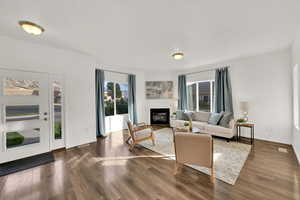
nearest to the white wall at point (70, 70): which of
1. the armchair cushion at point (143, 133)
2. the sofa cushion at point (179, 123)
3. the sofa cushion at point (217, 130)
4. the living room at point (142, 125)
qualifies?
the living room at point (142, 125)

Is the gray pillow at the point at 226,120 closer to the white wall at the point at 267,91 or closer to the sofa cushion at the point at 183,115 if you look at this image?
the white wall at the point at 267,91

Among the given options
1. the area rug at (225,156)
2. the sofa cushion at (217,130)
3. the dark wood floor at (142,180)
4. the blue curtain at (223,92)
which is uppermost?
the blue curtain at (223,92)

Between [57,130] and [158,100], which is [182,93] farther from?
[57,130]

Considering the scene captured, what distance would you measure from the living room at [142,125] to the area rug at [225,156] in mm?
27

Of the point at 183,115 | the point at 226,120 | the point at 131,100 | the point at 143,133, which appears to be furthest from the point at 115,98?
the point at 226,120

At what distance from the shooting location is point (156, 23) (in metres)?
2.25

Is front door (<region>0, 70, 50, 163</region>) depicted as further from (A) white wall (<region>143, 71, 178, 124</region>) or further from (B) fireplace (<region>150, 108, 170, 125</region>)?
(B) fireplace (<region>150, 108, 170, 125</region>)

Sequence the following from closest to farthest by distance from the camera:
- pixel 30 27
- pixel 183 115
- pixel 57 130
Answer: pixel 30 27
pixel 57 130
pixel 183 115

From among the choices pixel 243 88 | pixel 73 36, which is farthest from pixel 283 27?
pixel 73 36

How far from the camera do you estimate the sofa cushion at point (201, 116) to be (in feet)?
16.3

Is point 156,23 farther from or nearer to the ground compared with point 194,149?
farther from the ground

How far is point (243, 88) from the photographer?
4344 mm

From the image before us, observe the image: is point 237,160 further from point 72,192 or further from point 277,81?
point 72,192

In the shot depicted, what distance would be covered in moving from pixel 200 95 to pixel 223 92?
111cm
